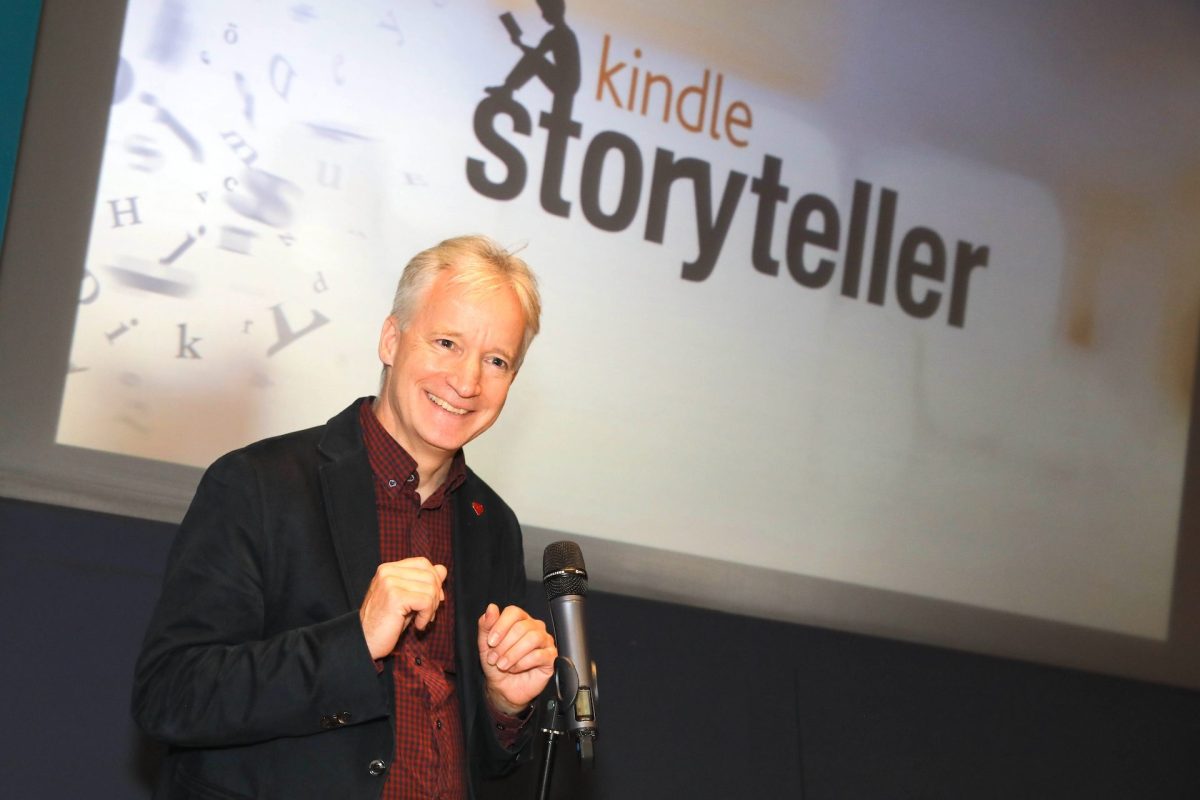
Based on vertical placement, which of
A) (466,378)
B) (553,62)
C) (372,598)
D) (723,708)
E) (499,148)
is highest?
(553,62)

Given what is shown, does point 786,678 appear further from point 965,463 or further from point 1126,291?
point 1126,291

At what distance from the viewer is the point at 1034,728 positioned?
12.4ft

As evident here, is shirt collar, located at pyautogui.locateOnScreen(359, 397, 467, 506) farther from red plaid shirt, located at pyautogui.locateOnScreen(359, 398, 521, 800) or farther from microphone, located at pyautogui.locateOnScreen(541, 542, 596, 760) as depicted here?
microphone, located at pyautogui.locateOnScreen(541, 542, 596, 760)

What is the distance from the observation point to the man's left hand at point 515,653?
1.70 meters

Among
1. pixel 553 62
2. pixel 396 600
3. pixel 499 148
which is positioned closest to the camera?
pixel 396 600

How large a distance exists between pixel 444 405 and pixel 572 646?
425 mm

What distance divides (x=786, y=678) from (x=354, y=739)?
6.45ft

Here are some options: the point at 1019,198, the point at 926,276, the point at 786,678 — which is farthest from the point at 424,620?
the point at 1019,198

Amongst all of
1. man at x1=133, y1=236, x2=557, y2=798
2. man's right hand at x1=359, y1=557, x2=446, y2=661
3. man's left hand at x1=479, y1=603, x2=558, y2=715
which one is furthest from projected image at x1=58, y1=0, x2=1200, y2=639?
man's right hand at x1=359, y1=557, x2=446, y2=661

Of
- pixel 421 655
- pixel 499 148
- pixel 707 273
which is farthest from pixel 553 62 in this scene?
pixel 421 655

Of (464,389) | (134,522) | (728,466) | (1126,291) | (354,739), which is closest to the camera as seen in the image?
(354,739)

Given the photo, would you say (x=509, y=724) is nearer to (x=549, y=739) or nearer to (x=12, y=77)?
(x=549, y=739)

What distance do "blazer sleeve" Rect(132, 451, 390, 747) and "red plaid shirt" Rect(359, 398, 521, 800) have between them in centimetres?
10

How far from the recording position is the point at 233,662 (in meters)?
1.57
